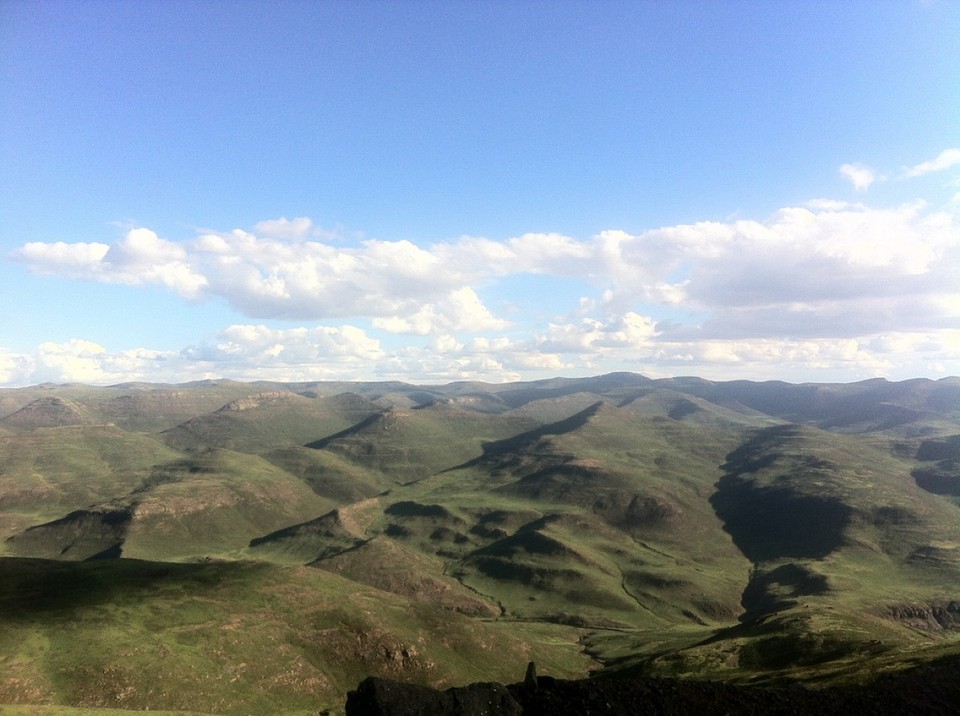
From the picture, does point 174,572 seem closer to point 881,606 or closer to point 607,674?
point 607,674

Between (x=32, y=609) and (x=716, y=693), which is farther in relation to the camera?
(x=32, y=609)

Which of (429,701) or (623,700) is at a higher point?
(429,701)

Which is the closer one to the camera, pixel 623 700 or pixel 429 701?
pixel 429 701

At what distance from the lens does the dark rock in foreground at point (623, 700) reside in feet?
143

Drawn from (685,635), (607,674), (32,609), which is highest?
(32,609)

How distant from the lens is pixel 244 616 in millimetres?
106312

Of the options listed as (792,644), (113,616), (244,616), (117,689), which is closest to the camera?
(117,689)

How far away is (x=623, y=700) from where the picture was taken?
45.5 metres

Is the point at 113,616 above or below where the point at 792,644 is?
above

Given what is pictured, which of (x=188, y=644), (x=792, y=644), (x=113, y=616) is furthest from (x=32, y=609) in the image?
(x=792, y=644)

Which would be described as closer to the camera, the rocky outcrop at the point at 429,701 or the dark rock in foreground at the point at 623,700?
the rocky outcrop at the point at 429,701

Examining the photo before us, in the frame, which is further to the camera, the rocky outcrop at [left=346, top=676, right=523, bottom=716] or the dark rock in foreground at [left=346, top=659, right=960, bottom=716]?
the dark rock in foreground at [left=346, top=659, right=960, bottom=716]

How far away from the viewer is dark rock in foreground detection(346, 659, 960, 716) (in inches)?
1711

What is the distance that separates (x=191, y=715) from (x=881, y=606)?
726 ft
